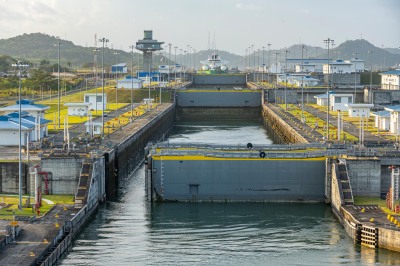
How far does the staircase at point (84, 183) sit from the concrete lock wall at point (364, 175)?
14819 mm

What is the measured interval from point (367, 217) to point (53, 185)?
18.3 metres

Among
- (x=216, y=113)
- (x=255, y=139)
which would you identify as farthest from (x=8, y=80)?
(x=255, y=139)

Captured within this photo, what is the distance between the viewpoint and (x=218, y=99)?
130m

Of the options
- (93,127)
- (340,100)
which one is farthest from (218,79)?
A: (93,127)

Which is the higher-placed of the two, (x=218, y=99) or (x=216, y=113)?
(x=218, y=99)

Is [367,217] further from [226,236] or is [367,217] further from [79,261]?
[79,261]

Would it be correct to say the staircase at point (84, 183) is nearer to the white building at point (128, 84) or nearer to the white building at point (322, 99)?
the white building at point (322, 99)

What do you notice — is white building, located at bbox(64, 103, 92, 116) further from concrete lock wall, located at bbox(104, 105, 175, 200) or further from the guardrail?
the guardrail

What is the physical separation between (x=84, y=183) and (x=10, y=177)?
551 cm

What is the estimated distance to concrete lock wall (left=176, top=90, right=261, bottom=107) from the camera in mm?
129875

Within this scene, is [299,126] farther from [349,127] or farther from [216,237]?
[216,237]

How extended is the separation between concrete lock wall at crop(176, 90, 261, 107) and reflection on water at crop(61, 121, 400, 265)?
73541 mm

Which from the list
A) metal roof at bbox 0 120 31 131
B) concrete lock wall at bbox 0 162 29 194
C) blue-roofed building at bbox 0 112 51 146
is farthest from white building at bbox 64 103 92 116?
concrete lock wall at bbox 0 162 29 194

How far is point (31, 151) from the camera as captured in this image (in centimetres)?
5975
